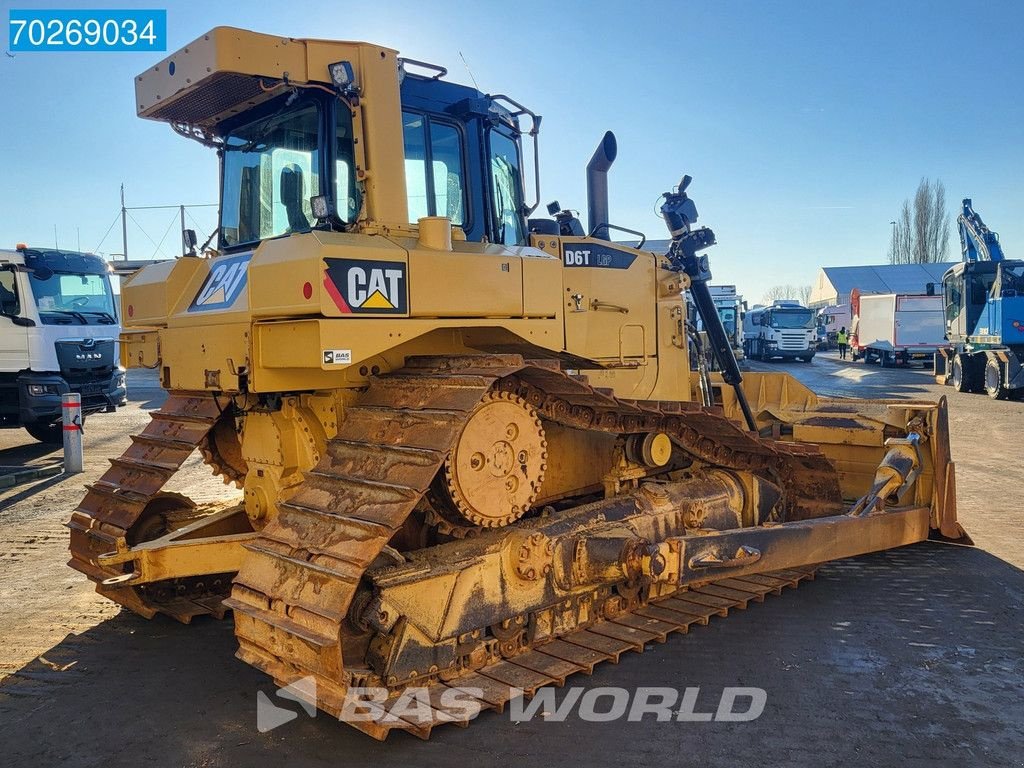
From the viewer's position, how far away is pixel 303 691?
3.74m

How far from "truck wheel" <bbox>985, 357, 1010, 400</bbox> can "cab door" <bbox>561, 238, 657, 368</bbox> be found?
672 inches

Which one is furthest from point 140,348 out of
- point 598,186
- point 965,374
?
point 965,374

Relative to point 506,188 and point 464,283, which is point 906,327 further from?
point 464,283

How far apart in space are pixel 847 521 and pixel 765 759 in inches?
94.4

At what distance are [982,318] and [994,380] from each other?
6.79 ft

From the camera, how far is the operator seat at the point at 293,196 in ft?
15.7

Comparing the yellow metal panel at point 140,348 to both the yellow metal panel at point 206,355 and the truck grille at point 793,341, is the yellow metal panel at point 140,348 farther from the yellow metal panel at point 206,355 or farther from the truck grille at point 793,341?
the truck grille at point 793,341

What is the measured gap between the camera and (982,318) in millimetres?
21547

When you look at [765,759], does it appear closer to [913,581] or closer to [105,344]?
[913,581]

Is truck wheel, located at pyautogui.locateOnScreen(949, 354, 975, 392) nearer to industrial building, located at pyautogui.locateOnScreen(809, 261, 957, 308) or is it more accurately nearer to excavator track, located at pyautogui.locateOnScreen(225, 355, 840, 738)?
excavator track, located at pyautogui.locateOnScreen(225, 355, 840, 738)

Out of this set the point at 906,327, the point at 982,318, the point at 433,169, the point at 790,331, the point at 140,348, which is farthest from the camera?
the point at 790,331

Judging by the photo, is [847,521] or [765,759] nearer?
[765,759]

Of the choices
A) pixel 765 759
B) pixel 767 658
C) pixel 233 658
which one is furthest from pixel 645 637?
pixel 233 658

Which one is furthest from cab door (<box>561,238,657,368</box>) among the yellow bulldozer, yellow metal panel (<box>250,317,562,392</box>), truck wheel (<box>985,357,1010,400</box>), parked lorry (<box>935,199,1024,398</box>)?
truck wheel (<box>985,357,1010,400</box>)
